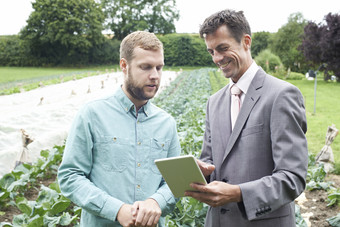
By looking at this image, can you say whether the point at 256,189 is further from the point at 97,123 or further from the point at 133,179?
the point at 97,123

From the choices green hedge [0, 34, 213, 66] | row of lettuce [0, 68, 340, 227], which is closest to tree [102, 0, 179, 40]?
green hedge [0, 34, 213, 66]

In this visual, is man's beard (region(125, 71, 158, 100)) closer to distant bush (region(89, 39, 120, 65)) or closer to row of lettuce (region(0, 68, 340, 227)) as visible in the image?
row of lettuce (region(0, 68, 340, 227))

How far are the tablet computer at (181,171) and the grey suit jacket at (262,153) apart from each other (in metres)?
0.27

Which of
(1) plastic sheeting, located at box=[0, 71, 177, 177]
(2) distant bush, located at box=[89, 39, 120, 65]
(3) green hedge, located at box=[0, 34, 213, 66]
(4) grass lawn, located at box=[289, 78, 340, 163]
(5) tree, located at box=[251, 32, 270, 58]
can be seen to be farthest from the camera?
(5) tree, located at box=[251, 32, 270, 58]

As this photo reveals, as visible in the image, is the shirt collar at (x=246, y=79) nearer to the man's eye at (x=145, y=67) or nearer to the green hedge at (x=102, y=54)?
the man's eye at (x=145, y=67)

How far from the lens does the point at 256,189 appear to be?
1.66m

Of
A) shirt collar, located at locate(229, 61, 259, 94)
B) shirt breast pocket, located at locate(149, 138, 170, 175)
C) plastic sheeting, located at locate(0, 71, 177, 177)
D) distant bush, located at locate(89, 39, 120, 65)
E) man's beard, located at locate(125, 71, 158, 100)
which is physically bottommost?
plastic sheeting, located at locate(0, 71, 177, 177)

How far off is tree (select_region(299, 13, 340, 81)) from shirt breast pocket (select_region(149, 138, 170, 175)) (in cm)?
2362

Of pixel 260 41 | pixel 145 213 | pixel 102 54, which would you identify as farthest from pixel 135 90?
pixel 260 41

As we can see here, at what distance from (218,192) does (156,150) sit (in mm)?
517

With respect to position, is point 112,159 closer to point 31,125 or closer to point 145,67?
point 145,67

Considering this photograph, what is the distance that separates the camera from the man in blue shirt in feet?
5.79

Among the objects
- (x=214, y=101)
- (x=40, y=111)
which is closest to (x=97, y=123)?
(x=214, y=101)

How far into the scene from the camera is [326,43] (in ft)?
75.3
